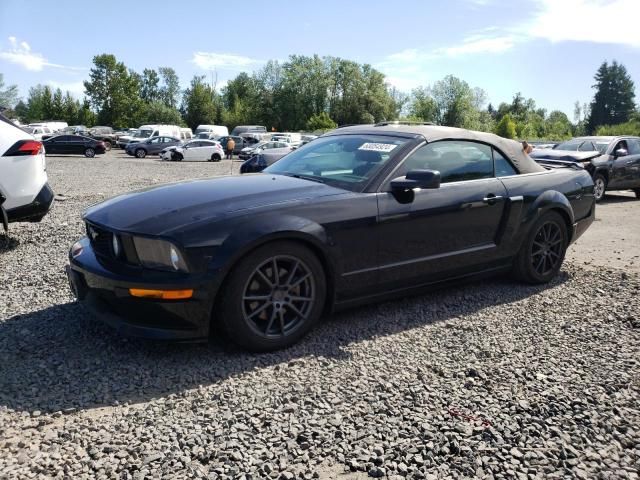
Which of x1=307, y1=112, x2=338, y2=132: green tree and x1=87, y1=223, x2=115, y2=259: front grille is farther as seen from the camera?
x1=307, y1=112, x2=338, y2=132: green tree

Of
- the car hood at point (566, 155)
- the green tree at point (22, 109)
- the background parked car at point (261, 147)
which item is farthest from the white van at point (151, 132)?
the green tree at point (22, 109)

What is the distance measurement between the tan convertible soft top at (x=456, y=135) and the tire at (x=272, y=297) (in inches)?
62.0

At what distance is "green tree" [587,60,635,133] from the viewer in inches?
3999

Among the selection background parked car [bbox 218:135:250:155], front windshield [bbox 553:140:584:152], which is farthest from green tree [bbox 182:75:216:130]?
front windshield [bbox 553:140:584:152]

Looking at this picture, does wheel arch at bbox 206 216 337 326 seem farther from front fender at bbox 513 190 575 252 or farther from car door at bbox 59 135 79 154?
car door at bbox 59 135 79 154

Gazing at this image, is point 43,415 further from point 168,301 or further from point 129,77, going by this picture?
point 129,77

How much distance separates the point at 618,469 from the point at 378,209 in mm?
2101

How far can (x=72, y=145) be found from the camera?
33.3m

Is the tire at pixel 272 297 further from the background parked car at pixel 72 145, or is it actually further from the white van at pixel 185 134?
the white van at pixel 185 134

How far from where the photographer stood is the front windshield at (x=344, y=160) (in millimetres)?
4027

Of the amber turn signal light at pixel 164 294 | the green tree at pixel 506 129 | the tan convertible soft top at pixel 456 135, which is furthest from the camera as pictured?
the green tree at pixel 506 129

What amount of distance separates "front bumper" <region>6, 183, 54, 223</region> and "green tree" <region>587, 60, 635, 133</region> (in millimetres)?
111179

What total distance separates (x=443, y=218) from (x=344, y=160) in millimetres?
902

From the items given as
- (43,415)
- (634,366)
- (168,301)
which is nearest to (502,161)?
(634,366)
